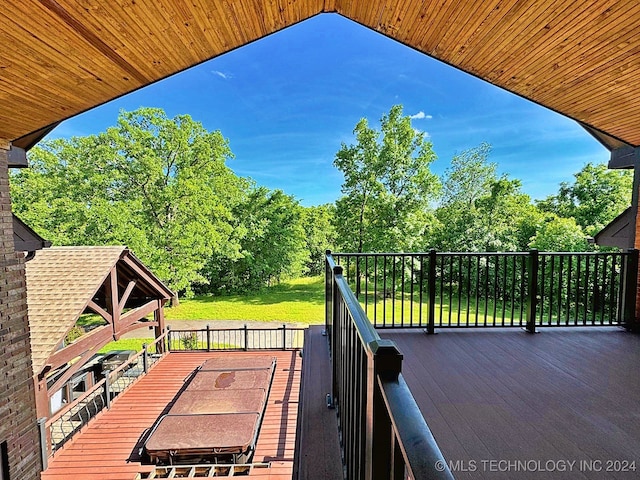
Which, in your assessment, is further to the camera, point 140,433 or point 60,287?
point 60,287

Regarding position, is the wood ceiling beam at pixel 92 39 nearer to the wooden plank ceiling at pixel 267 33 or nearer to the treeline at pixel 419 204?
the wooden plank ceiling at pixel 267 33

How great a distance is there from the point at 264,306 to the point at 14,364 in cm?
1114

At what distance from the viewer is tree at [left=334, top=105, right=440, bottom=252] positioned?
475 inches

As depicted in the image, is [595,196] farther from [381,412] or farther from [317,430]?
[381,412]

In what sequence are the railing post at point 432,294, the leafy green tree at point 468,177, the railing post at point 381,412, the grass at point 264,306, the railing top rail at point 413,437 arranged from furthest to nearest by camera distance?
the leafy green tree at point 468,177 < the grass at point 264,306 < the railing post at point 432,294 < the railing post at point 381,412 < the railing top rail at point 413,437

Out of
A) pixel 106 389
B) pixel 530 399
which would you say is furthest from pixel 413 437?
pixel 106 389

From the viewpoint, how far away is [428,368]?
2607 mm

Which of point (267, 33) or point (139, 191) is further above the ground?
point (267, 33)

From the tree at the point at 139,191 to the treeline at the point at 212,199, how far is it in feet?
0.13

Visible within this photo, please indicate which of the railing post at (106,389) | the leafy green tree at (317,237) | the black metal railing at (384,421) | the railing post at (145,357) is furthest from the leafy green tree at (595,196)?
the railing post at (106,389)

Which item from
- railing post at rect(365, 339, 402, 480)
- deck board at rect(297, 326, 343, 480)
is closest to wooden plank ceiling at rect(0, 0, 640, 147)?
railing post at rect(365, 339, 402, 480)

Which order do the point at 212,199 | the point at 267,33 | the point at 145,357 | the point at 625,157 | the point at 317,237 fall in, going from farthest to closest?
1. the point at 317,237
2. the point at 212,199
3. the point at 145,357
4. the point at 625,157
5. the point at 267,33

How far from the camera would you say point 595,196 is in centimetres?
1270

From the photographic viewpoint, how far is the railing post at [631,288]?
3536mm
